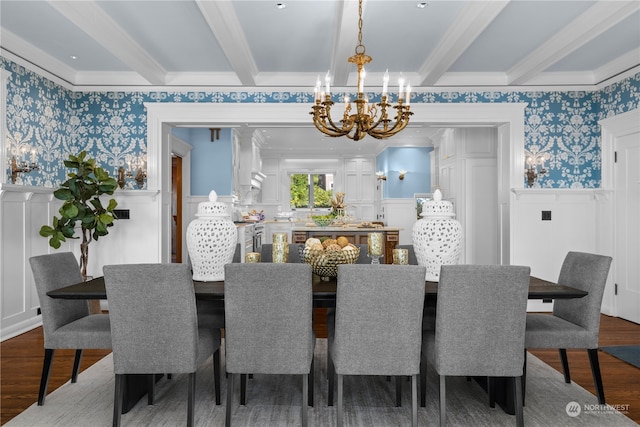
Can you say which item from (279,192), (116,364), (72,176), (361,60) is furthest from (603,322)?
(279,192)

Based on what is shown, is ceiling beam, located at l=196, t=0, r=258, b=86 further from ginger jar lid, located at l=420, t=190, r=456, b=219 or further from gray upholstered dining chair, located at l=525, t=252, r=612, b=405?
gray upholstered dining chair, located at l=525, t=252, r=612, b=405

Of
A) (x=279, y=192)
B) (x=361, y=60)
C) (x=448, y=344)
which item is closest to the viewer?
(x=448, y=344)

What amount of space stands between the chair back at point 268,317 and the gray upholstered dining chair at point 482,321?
677mm

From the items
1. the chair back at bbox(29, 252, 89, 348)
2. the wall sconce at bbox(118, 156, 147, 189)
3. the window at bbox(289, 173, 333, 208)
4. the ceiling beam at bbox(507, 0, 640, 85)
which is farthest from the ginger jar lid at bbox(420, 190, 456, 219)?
the window at bbox(289, 173, 333, 208)

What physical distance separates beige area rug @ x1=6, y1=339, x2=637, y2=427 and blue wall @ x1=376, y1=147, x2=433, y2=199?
7.16m

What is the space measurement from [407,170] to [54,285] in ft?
27.6

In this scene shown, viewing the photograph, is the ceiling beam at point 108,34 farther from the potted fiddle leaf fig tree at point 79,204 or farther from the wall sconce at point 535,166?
the wall sconce at point 535,166

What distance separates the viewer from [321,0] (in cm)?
320

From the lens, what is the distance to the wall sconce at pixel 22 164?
4000 mm

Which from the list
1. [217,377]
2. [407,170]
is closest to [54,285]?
[217,377]

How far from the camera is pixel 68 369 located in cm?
323

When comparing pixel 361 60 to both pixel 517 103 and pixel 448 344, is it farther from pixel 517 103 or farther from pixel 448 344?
pixel 517 103

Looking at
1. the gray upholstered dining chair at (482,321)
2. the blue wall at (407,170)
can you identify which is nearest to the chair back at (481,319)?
the gray upholstered dining chair at (482,321)

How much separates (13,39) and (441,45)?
148 inches
